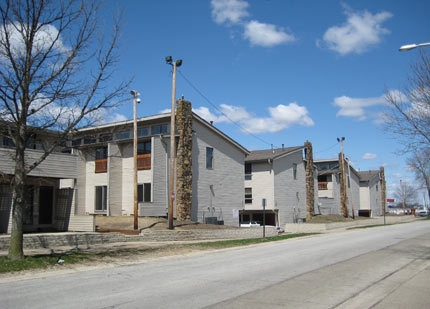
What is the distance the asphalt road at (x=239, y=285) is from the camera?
880 cm

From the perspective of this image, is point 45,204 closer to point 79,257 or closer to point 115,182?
point 115,182

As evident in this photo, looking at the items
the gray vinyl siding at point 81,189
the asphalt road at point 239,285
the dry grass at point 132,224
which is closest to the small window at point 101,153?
the gray vinyl siding at point 81,189

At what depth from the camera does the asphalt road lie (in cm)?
880

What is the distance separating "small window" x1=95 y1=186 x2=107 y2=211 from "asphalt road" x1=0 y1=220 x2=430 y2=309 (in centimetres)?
1852

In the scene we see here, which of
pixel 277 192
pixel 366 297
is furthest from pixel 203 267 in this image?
pixel 277 192

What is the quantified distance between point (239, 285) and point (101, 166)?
84.4 feet

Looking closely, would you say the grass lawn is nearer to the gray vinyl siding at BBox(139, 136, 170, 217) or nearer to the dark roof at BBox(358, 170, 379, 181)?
the gray vinyl siding at BBox(139, 136, 170, 217)

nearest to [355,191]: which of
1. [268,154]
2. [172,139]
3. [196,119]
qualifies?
[268,154]

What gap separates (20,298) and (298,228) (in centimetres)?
3375

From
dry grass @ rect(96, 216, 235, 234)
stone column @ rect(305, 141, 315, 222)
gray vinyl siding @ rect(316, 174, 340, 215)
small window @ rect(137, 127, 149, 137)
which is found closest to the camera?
dry grass @ rect(96, 216, 235, 234)


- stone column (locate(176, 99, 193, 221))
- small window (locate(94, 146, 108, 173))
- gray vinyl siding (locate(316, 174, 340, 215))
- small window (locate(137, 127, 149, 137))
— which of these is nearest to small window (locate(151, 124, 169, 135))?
small window (locate(137, 127, 149, 137))

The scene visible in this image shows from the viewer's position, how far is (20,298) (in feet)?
31.0

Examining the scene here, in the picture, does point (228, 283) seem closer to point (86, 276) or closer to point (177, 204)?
point (86, 276)

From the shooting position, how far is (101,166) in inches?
1366
